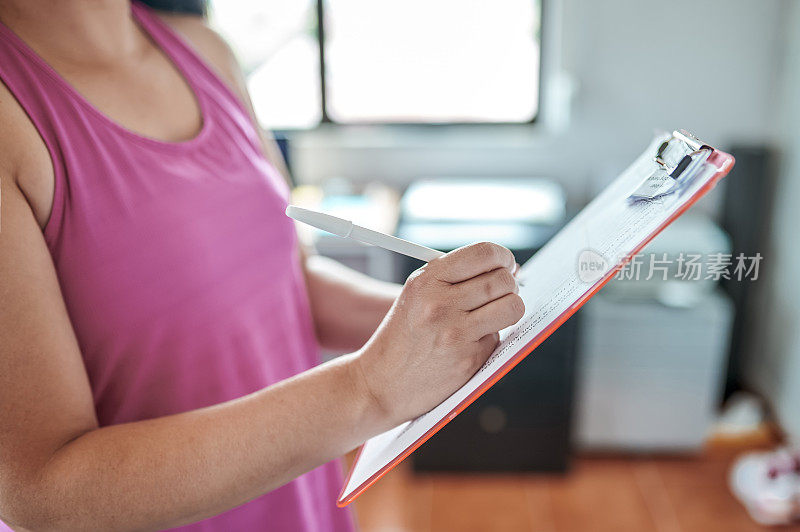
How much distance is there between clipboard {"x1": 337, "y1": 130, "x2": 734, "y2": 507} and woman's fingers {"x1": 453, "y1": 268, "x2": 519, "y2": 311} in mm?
35

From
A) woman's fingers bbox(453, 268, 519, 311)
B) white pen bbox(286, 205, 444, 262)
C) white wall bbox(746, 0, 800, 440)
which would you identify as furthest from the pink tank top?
white wall bbox(746, 0, 800, 440)

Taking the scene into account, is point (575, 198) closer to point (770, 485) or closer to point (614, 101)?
point (614, 101)

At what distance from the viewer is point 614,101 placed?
2338mm

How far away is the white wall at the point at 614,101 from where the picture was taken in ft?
7.35

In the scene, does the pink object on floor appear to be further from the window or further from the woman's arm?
the woman's arm

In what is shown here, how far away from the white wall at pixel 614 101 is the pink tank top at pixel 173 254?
67.5 inches

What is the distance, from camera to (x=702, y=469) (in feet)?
7.01

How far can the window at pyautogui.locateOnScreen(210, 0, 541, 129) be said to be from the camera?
2.39 metres

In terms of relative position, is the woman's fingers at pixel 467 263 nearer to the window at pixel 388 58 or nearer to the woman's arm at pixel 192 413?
the woman's arm at pixel 192 413

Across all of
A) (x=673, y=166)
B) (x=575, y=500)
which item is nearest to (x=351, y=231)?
(x=673, y=166)

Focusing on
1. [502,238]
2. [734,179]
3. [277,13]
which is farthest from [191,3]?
[734,179]

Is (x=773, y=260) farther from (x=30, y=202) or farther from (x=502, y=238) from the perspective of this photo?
(x=30, y=202)

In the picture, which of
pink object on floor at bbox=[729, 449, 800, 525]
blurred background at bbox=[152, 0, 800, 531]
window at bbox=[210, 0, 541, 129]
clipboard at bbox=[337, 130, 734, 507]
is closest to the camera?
clipboard at bbox=[337, 130, 734, 507]

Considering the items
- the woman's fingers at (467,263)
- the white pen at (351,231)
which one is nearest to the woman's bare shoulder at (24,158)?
the white pen at (351,231)
